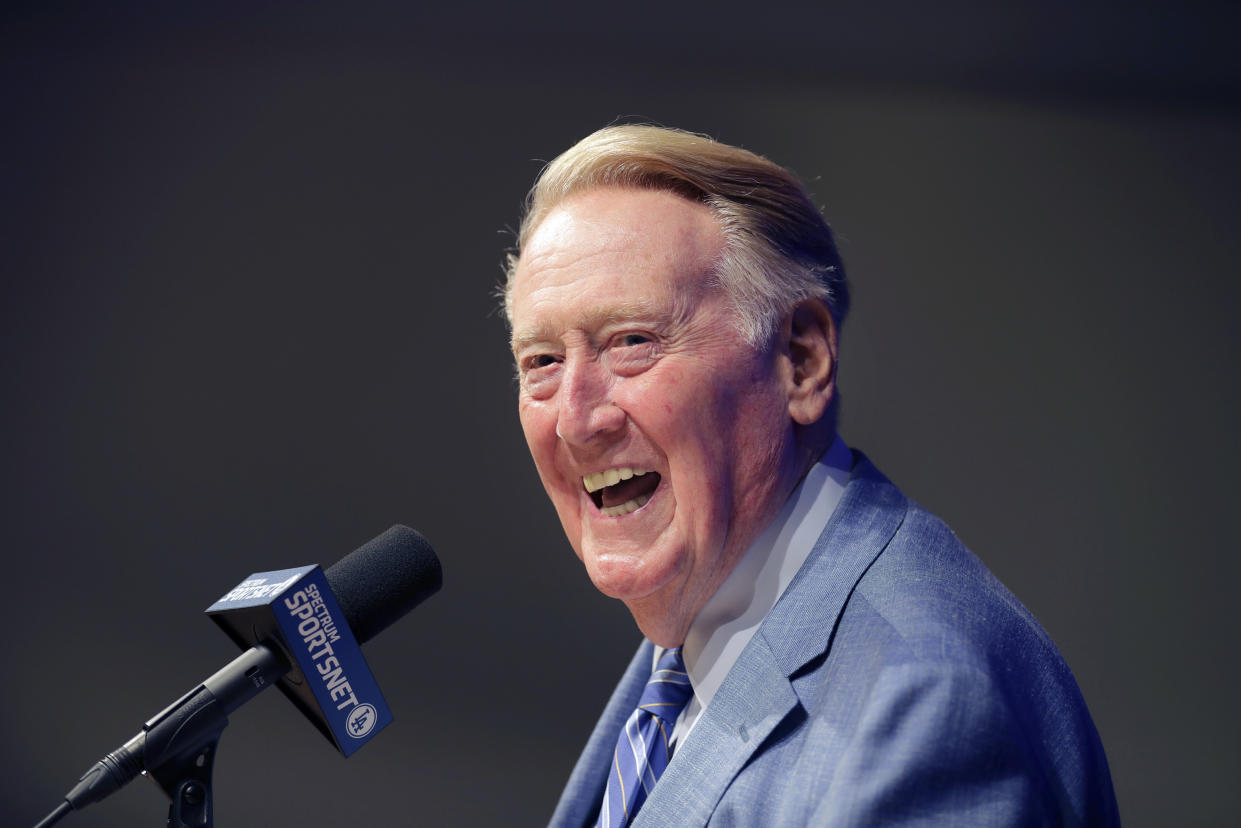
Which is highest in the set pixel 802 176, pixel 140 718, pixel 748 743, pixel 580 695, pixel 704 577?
pixel 802 176

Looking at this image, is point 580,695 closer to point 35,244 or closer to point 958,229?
point 958,229

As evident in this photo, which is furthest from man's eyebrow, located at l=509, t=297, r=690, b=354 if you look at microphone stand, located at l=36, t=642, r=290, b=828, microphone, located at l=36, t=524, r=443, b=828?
microphone stand, located at l=36, t=642, r=290, b=828

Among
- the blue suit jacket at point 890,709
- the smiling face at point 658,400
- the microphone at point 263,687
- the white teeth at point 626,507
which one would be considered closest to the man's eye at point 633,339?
the smiling face at point 658,400

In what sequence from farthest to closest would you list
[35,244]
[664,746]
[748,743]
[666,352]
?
[35,244] → [664,746] → [666,352] → [748,743]

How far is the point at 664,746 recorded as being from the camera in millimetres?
1458

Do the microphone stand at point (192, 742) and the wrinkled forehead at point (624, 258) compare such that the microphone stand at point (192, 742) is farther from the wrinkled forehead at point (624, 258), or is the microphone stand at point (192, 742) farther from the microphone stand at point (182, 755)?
the wrinkled forehead at point (624, 258)

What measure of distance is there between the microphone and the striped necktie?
43cm

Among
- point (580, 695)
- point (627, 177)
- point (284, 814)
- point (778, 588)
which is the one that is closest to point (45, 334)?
point (284, 814)

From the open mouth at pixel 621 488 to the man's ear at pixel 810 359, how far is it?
24 cm

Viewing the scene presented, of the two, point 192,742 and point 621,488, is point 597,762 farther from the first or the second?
point 192,742

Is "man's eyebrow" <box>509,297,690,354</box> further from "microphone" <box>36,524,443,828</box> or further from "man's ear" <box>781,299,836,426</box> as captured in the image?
"microphone" <box>36,524,443,828</box>

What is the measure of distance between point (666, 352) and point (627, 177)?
292 millimetres

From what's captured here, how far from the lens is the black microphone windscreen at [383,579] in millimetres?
1271

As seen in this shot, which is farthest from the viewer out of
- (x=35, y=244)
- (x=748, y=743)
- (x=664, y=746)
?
(x=35, y=244)
